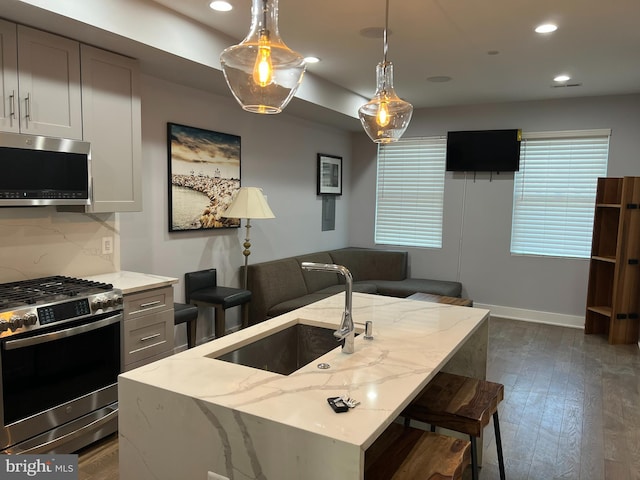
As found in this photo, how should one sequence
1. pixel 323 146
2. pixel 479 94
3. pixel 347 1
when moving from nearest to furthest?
pixel 347 1
pixel 479 94
pixel 323 146

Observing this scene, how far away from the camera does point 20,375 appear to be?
2371 millimetres

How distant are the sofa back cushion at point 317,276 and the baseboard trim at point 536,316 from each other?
198 centimetres

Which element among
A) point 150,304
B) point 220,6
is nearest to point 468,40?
point 220,6

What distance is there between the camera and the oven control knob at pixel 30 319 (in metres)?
2.31

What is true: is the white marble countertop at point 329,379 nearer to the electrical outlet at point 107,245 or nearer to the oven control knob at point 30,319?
the oven control knob at point 30,319

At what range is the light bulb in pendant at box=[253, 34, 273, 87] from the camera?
1729mm

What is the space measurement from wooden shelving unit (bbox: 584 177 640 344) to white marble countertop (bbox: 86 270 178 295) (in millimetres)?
4519

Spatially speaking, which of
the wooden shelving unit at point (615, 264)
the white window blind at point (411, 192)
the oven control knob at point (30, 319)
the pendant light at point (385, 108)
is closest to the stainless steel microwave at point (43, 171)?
the oven control knob at point (30, 319)

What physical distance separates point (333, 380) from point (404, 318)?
3.02 ft

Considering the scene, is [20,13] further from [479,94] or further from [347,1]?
[479,94]

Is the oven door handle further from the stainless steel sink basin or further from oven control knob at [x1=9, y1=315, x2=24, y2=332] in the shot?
the stainless steel sink basin

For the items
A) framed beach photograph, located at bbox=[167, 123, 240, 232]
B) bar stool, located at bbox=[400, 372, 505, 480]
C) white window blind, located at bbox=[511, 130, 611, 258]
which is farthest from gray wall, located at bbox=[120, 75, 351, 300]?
bar stool, located at bbox=[400, 372, 505, 480]

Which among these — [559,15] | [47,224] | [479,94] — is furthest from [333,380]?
[479,94]

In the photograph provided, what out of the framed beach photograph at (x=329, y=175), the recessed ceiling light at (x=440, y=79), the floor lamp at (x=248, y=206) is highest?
the recessed ceiling light at (x=440, y=79)
